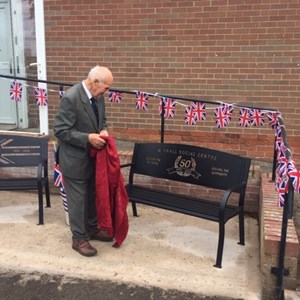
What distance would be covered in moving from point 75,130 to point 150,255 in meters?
1.23

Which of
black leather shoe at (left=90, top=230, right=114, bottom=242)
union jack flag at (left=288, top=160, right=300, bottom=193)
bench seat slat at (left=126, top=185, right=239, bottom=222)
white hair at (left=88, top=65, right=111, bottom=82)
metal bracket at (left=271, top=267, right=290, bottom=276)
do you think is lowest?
black leather shoe at (left=90, top=230, right=114, bottom=242)

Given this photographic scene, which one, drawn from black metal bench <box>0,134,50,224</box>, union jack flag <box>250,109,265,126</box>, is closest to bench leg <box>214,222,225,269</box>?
union jack flag <box>250,109,265,126</box>

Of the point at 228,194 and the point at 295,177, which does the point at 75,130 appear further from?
the point at 295,177

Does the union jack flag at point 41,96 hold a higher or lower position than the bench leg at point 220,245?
higher

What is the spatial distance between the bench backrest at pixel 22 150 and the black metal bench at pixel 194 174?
1.02 m

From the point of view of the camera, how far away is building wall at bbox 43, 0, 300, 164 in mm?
5129

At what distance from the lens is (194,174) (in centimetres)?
400

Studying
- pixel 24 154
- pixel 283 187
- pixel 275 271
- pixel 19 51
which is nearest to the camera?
pixel 283 187

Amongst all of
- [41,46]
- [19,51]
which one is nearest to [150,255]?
[41,46]

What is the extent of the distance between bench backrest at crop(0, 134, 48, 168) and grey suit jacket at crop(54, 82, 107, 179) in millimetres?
1049

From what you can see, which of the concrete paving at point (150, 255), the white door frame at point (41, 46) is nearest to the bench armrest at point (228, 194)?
the concrete paving at point (150, 255)

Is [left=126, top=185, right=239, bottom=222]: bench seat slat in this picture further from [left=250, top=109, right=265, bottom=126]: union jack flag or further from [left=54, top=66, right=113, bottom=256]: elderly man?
[left=250, top=109, right=265, bottom=126]: union jack flag

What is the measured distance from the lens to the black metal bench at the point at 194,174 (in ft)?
12.0

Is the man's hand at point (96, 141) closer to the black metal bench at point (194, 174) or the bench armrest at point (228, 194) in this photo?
the black metal bench at point (194, 174)
